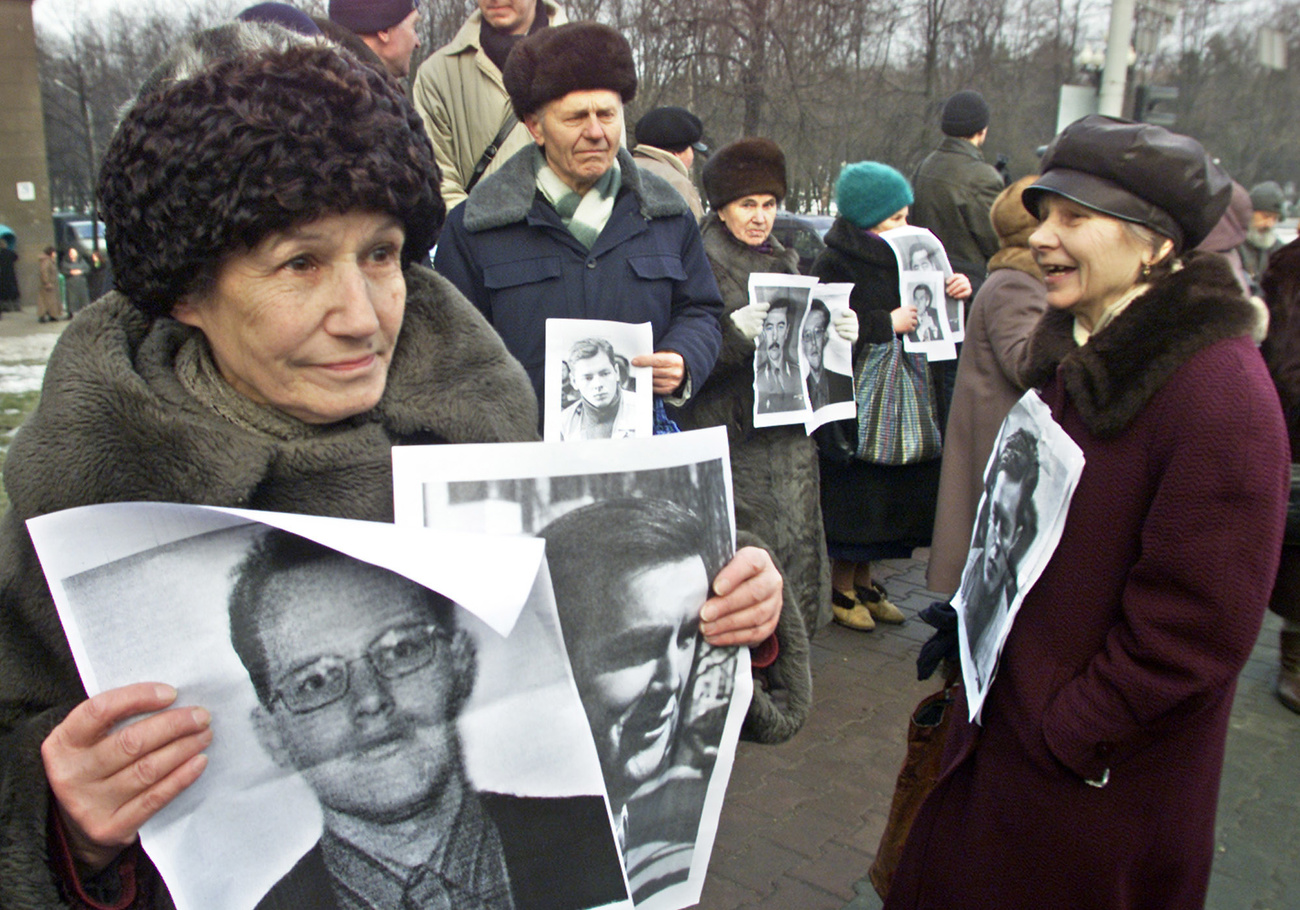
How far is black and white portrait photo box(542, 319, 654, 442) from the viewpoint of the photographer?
8.54 feet

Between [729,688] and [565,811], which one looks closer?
[565,811]

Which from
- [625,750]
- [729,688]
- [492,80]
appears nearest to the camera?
[625,750]

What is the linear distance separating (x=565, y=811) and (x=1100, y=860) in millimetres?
1237

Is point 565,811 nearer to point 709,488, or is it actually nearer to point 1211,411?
point 709,488

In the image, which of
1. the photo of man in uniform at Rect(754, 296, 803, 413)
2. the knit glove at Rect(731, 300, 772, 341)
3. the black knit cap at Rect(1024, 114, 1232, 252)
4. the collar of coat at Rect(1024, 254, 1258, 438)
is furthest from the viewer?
the photo of man in uniform at Rect(754, 296, 803, 413)

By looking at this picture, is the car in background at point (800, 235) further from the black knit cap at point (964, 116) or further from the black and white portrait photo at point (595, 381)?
the black and white portrait photo at point (595, 381)

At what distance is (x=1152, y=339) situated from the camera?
1971 mm

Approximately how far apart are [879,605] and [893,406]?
3.66 feet

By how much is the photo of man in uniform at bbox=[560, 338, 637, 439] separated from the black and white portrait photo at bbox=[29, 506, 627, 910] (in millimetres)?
1453

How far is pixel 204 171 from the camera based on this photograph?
1.13m

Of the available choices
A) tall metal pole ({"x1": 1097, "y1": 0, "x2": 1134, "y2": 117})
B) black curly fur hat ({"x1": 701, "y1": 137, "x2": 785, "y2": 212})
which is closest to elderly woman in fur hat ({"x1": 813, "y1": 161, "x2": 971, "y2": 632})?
black curly fur hat ({"x1": 701, "y1": 137, "x2": 785, "y2": 212})

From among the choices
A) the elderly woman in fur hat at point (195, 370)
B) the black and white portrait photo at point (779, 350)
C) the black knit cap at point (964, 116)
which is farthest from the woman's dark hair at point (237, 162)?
the black knit cap at point (964, 116)

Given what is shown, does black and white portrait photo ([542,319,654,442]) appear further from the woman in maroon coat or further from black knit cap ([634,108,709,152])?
black knit cap ([634,108,709,152])

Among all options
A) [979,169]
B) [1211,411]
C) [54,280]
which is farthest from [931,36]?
[1211,411]
